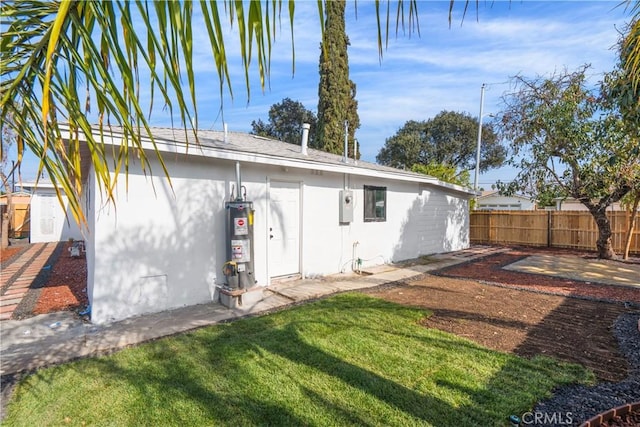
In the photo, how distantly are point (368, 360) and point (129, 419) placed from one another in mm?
2325

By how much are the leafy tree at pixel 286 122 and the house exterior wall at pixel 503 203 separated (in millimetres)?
16403

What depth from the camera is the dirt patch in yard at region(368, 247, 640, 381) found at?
4.21 meters

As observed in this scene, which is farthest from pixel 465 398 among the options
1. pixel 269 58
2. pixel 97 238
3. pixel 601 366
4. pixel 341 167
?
pixel 341 167

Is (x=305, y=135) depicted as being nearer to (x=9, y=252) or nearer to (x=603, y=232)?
(x=603, y=232)

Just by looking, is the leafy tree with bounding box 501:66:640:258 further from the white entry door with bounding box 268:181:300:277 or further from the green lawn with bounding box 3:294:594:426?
the green lawn with bounding box 3:294:594:426

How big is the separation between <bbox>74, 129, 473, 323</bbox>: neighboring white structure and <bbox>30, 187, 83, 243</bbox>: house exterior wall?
1158 cm

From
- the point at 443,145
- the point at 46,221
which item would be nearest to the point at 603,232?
the point at 443,145

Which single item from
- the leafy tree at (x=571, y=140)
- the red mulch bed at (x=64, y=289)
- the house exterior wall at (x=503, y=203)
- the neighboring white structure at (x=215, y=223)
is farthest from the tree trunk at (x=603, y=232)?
the house exterior wall at (x=503, y=203)

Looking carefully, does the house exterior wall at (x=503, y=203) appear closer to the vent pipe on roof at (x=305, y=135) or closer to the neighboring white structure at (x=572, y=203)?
the neighboring white structure at (x=572, y=203)

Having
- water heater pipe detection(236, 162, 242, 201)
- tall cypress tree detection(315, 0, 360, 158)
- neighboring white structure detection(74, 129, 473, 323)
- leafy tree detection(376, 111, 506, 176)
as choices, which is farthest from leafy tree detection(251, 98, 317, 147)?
water heater pipe detection(236, 162, 242, 201)

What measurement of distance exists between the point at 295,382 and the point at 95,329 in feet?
11.2

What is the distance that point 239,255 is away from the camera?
610 centimetres

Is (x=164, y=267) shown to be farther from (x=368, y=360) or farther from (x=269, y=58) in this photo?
(x=269, y=58)

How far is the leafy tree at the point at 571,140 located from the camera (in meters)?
9.84
